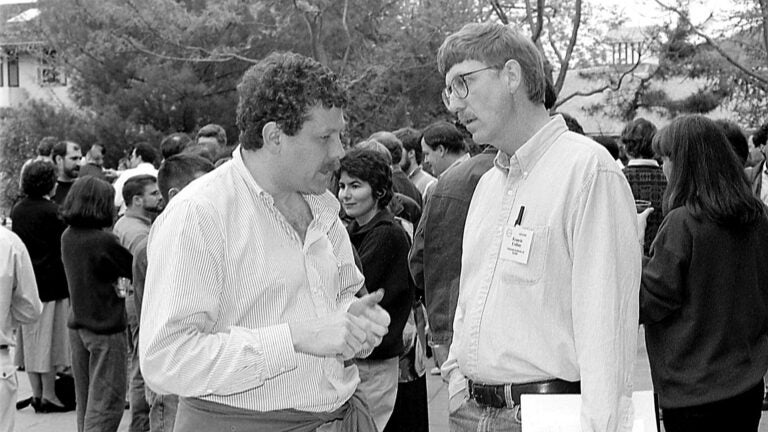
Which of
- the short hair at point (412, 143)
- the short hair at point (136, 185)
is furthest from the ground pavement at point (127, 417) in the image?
the short hair at point (412, 143)

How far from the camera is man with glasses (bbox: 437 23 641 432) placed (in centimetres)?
236

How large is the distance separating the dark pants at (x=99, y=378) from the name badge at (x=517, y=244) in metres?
4.00

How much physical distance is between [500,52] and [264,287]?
0.93 meters

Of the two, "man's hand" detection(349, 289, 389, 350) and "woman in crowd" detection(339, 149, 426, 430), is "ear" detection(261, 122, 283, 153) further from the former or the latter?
"woman in crowd" detection(339, 149, 426, 430)

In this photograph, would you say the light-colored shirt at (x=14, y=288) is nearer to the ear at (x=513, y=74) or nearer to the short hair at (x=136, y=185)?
the short hair at (x=136, y=185)

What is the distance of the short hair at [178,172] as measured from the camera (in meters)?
4.61

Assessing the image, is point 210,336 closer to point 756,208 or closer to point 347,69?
point 756,208

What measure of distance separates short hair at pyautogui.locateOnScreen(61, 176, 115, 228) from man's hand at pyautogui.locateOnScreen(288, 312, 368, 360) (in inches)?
159

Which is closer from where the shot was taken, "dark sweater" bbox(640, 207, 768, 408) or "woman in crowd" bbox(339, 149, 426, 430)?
"dark sweater" bbox(640, 207, 768, 408)

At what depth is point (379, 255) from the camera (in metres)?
4.74

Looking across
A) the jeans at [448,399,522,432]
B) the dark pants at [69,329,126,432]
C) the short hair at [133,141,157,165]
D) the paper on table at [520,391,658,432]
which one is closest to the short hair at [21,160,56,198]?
the short hair at [133,141,157,165]

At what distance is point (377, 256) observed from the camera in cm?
473

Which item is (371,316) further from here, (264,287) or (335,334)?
(264,287)

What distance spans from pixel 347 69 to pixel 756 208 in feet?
48.4
